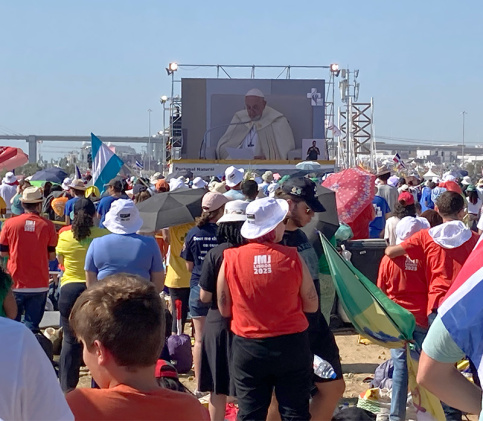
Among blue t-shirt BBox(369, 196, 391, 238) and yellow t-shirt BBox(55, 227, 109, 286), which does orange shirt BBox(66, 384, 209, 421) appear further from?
blue t-shirt BBox(369, 196, 391, 238)

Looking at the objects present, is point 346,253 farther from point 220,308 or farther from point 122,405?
point 122,405

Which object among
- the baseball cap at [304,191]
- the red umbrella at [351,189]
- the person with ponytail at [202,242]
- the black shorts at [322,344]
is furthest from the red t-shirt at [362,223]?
the black shorts at [322,344]

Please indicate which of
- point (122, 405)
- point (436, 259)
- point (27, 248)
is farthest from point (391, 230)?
point (122, 405)

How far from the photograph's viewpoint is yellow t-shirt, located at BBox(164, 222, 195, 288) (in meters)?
7.49

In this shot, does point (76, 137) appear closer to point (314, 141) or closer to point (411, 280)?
point (314, 141)

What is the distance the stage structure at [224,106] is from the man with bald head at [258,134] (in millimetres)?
356

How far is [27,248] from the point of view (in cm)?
721

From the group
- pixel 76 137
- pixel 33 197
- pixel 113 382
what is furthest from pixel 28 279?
pixel 76 137

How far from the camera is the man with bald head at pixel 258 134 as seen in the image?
31.1 metres

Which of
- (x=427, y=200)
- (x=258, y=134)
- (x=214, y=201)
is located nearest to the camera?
(x=214, y=201)

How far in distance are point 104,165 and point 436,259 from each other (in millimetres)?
8524

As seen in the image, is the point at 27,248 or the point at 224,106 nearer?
the point at 27,248

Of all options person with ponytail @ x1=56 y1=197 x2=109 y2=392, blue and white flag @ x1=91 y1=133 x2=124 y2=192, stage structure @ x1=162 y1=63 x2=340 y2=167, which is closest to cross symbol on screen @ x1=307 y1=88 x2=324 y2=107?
stage structure @ x1=162 y1=63 x2=340 y2=167

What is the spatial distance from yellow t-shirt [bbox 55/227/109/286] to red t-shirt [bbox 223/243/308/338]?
2.21 m
